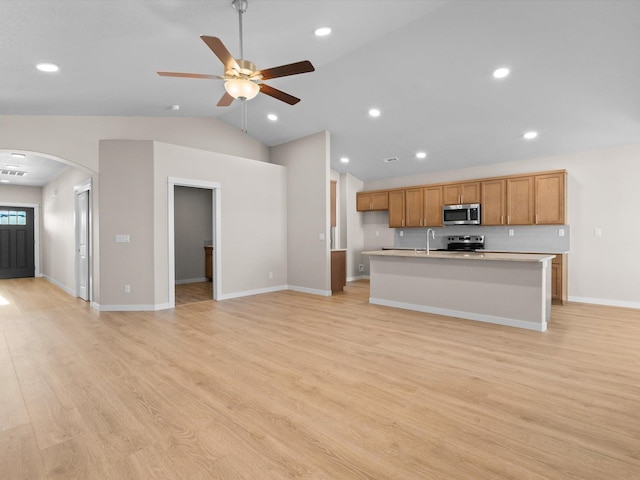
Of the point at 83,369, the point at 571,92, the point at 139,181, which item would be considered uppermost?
the point at 571,92

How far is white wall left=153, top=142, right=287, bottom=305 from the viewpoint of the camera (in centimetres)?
538

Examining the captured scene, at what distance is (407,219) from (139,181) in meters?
5.50

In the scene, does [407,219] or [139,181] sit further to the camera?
[407,219]

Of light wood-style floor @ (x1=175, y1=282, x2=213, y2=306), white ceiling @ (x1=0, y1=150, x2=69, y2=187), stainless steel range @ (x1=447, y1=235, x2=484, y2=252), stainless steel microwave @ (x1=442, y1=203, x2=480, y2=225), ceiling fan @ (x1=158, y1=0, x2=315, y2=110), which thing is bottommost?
light wood-style floor @ (x1=175, y1=282, x2=213, y2=306)

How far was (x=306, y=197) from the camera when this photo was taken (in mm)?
6824

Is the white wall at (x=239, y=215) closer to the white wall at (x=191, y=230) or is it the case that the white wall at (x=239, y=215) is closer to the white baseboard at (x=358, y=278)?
the white baseboard at (x=358, y=278)

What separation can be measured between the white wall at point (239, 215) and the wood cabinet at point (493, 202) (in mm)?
4035

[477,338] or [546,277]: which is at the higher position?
[546,277]

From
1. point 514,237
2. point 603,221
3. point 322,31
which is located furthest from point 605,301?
point 322,31

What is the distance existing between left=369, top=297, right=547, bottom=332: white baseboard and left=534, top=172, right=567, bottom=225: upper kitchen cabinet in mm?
2590

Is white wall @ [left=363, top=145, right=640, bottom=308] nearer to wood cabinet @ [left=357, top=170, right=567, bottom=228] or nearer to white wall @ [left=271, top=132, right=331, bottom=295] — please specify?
wood cabinet @ [left=357, top=170, right=567, bottom=228]

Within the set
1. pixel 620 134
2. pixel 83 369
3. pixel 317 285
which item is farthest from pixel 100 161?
pixel 620 134

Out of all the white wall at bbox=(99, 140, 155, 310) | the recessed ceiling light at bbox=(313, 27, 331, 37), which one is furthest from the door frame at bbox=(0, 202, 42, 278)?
the recessed ceiling light at bbox=(313, 27, 331, 37)

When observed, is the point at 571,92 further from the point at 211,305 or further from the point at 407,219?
the point at 211,305
